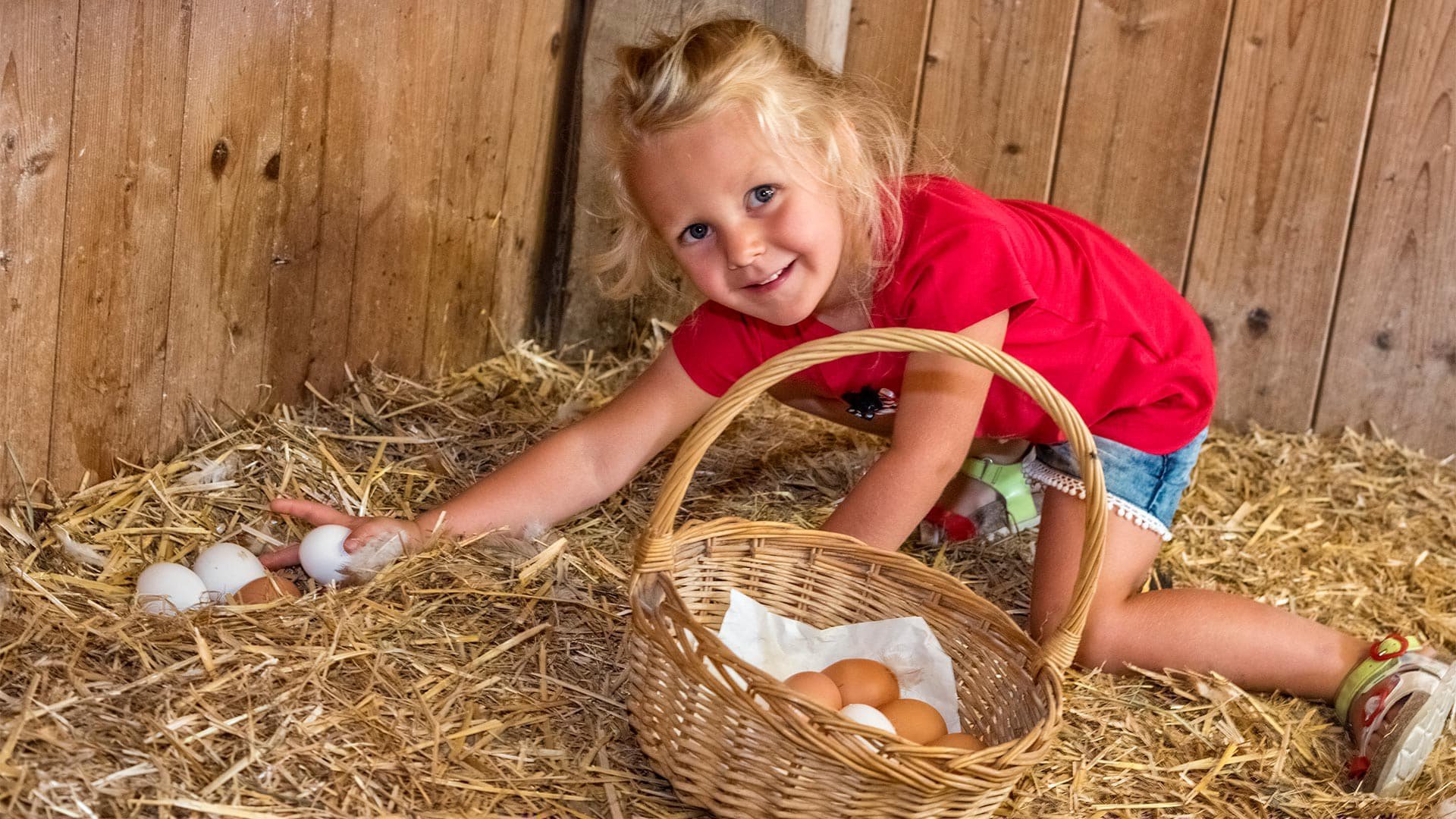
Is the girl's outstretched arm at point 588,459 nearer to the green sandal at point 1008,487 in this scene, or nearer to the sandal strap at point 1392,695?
the green sandal at point 1008,487

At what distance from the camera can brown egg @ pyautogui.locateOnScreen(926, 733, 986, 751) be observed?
1.56 meters

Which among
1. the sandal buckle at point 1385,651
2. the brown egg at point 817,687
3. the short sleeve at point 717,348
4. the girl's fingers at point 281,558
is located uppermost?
the short sleeve at point 717,348

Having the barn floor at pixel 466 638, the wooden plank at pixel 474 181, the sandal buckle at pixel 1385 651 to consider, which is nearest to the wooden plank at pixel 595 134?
the wooden plank at pixel 474 181

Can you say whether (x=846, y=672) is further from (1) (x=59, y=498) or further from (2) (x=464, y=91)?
(2) (x=464, y=91)

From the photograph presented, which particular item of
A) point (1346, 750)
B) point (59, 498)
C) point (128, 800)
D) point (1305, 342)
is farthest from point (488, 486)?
point (1305, 342)

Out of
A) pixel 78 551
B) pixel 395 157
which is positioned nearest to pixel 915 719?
pixel 78 551

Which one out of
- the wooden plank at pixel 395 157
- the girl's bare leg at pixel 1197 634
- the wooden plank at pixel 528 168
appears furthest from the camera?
the wooden plank at pixel 528 168

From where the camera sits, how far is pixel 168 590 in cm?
178

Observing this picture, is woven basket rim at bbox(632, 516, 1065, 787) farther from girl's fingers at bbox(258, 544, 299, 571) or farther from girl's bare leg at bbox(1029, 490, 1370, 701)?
girl's fingers at bbox(258, 544, 299, 571)

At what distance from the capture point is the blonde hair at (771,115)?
1843mm

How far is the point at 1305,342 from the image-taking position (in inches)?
117

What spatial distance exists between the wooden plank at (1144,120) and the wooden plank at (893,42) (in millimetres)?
329

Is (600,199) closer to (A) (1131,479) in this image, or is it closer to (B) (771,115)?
(B) (771,115)

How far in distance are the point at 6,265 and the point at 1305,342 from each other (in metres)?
2.48
